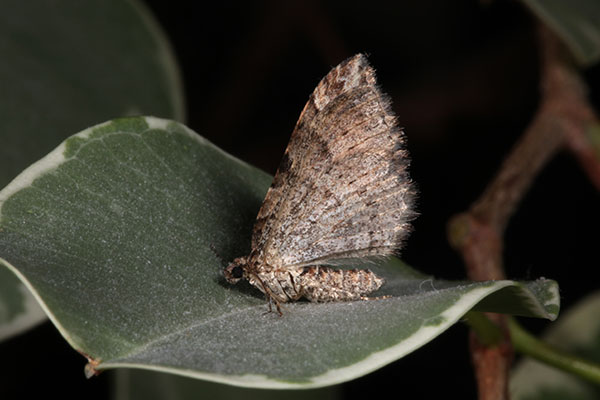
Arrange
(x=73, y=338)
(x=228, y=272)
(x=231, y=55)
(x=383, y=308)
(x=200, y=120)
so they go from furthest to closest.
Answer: (x=231, y=55) → (x=200, y=120) → (x=228, y=272) → (x=383, y=308) → (x=73, y=338)

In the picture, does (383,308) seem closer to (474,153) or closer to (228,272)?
(228,272)

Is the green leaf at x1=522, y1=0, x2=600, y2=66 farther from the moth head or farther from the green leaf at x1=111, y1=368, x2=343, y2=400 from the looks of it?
the green leaf at x1=111, y1=368, x2=343, y2=400

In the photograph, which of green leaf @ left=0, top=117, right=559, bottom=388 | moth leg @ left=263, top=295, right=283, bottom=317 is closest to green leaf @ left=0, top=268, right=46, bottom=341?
green leaf @ left=0, top=117, right=559, bottom=388

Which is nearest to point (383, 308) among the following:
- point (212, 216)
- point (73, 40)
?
point (212, 216)

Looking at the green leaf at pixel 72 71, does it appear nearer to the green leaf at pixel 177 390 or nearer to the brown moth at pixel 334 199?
the green leaf at pixel 177 390

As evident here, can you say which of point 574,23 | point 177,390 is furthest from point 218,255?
point 574,23
